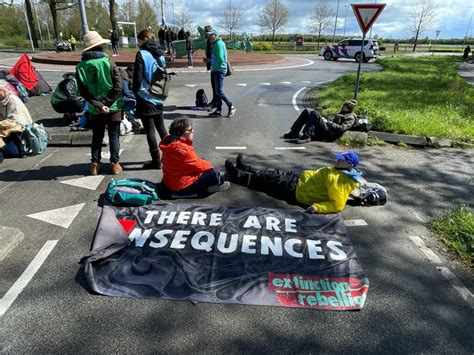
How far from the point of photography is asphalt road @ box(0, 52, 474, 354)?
2348 millimetres

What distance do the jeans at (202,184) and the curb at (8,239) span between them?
176 cm

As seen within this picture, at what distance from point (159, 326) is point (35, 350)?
2.70 feet

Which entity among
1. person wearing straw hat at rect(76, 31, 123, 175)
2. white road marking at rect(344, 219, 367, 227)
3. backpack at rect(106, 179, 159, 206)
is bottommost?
white road marking at rect(344, 219, 367, 227)

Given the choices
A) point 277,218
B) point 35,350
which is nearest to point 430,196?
point 277,218

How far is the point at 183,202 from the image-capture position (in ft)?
13.8

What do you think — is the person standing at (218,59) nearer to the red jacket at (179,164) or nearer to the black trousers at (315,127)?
the black trousers at (315,127)

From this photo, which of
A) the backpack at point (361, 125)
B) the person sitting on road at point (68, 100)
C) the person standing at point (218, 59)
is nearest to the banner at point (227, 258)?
the backpack at point (361, 125)

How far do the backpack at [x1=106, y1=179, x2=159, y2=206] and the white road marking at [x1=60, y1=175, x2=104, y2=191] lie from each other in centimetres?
71

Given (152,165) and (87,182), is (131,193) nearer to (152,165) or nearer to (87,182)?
(87,182)

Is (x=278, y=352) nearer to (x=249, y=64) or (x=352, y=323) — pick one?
(x=352, y=323)

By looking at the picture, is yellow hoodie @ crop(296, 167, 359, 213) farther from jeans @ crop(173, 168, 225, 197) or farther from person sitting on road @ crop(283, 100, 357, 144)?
person sitting on road @ crop(283, 100, 357, 144)

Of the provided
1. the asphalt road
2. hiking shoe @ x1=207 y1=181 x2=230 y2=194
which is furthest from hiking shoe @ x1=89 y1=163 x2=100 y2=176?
hiking shoe @ x1=207 y1=181 x2=230 y2=194

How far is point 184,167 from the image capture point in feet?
13.9

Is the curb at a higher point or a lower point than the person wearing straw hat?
lower
